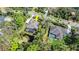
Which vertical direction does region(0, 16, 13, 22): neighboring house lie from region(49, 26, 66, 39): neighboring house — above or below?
above

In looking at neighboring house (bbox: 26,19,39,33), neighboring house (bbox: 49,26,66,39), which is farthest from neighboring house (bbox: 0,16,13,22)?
neighboring house (bbox: 49,26,66,39)

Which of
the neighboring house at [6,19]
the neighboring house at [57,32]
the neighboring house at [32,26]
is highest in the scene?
the neighboring house at [6,19]

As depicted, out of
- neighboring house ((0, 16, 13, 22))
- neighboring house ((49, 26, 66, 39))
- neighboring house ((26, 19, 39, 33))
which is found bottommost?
neighboring house ((49, 26, 66, 39))

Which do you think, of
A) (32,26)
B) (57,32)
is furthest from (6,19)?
(57,32)

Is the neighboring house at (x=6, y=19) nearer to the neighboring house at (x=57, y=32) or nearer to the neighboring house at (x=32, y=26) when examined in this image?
the neighboring house at (x=32, y=26)

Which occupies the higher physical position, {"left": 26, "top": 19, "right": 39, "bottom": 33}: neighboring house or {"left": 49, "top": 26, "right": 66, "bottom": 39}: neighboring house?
{"left": 26, "top": 19, "right": 39, "bottom": 33}: neighboring house

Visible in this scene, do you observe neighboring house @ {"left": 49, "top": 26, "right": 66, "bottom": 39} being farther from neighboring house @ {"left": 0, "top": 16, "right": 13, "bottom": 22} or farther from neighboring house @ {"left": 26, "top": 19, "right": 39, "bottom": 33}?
neighboring house @ {"left": 0, "top": 16, "right": 13, "bottom": 22}

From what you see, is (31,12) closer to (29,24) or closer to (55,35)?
(29,24)

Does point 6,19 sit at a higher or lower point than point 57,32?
higher

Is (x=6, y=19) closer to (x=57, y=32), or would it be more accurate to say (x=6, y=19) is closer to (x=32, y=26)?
(x=32, y=26)

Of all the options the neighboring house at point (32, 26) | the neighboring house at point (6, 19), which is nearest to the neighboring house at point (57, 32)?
the neighboring house at point (32, 26)
